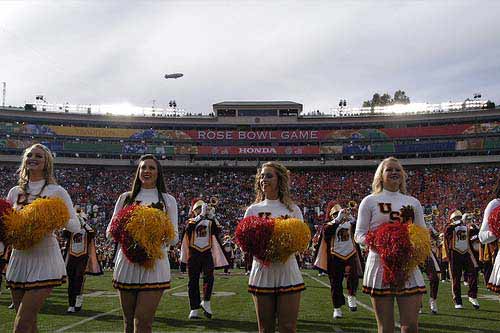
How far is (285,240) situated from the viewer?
14.8 feet

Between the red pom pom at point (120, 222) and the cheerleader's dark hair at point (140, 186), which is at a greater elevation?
the cheerleader's dark hair at point (140, 186)

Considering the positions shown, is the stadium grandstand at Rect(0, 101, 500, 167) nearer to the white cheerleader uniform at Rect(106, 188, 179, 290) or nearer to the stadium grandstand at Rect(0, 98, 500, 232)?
the stadium grandstand at Rect(0, 98, 500, 232)

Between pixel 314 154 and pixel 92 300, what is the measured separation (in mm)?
39523

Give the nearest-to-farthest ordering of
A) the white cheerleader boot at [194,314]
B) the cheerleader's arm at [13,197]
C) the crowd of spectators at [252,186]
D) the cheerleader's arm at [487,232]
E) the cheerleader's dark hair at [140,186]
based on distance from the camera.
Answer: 1. the cheerleader's arm at [13,197]
2. the cheerleader's dark hair at [140,186]
3. the cheerleader's arm at [487,232]
4. the white cheerleader boot at [194,314]
5. the crowd of spectators at [252,186]

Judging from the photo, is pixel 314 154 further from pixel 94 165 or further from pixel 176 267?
pixel 176 267

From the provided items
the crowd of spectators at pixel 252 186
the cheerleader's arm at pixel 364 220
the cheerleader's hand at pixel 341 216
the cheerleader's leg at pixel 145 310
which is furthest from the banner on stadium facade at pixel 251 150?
the cheerleader's leg at pixel 145 310

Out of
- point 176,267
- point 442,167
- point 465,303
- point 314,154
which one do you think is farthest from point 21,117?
point 465,303

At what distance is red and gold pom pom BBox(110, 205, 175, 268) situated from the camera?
445 centimetres

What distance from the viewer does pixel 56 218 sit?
453cm

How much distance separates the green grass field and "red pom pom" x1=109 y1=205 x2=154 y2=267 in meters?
3.34

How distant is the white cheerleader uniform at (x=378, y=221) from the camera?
178 inches

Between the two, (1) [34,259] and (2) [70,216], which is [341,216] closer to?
(2) [70,216]

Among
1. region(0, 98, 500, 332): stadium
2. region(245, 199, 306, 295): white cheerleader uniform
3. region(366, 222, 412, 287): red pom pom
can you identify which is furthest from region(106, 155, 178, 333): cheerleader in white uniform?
region(0, 98, 500, 332): stadium

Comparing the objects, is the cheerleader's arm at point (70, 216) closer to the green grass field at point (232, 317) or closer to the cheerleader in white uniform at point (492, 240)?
the green grass field at point (232, 317)
